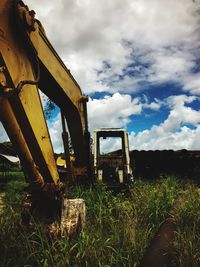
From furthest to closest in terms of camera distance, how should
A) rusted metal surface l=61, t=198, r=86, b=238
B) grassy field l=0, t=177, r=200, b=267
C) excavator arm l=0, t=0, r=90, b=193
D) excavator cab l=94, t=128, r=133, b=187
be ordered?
1. excavator cab l=94, t=128, r=133, b=187
2. rusted metal surface l=61, t=198, r=86, b=238
3. grassy field l=0, t=177, r=200, b=267
4. excavator arm l=0, t=0, r=90, b=193

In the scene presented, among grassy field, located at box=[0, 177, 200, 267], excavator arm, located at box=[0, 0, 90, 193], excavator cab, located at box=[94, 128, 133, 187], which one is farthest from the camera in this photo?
excavator cab, located at box=[94, 128, 133, 187]

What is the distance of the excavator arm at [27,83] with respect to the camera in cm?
316

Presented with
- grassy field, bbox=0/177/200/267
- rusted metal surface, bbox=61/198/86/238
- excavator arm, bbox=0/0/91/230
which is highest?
excavator arm, bbox=0/0/91/230

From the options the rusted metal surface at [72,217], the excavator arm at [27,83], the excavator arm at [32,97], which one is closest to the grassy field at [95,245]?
the rusted metal surface at [72,217]

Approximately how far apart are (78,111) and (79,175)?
1.62 metres

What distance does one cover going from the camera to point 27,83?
3225 mm

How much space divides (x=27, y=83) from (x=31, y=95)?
1.28 feet

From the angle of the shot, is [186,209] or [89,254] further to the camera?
[186,209]

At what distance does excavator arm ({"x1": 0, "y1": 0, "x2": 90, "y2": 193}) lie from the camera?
3.16 meters

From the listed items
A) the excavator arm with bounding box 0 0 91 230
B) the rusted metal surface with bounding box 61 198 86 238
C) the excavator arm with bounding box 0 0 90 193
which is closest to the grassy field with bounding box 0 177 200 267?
the rusted metal surface with bounding box 61 198 86 238

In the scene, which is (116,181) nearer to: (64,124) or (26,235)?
(64,124)

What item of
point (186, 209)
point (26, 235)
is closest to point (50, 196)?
point (26, 235)

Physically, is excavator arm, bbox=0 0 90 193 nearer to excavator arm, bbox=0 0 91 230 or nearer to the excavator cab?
excavator arm, bbox=0 0 91 230

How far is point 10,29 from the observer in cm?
327
